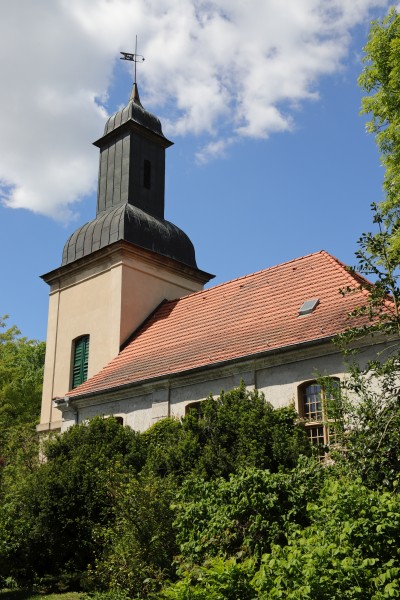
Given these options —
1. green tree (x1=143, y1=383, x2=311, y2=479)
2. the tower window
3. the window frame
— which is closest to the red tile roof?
green tree (x1=143, y1=383, x2=311, y2=479)

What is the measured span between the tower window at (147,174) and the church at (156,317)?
55mm

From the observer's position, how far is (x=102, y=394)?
64.3ft

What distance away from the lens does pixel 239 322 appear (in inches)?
726

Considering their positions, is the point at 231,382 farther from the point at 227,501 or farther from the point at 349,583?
the point at 349,583

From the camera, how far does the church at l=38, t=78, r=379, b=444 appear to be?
50.8 ft

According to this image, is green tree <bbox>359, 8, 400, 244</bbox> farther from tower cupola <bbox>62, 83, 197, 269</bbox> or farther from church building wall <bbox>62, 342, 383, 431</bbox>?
tower cupola <bbox>62, 83, 197, 269</bbox>

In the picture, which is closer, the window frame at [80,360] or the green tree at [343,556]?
the green tree at [343,556]

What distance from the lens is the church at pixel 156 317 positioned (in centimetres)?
1549

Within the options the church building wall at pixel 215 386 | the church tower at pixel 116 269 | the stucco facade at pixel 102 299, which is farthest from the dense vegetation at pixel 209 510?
the church tower at pixel 116 269

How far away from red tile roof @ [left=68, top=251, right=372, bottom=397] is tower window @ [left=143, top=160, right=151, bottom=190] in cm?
586

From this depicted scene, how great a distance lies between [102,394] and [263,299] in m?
5.35

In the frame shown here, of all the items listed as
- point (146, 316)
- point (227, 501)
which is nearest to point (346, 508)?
point (227, 501)

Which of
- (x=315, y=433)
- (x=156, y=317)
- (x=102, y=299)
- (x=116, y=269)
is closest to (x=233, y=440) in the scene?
(x=315, y=433)

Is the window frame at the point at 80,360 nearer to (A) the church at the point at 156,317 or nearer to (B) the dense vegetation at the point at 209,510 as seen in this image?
(A) the church at the point at 156,317
